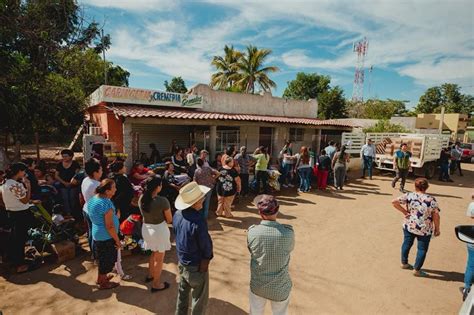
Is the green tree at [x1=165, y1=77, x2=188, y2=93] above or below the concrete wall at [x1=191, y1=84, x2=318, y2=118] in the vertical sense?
above

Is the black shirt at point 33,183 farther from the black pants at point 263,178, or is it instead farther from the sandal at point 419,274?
the sandal at point 419,274

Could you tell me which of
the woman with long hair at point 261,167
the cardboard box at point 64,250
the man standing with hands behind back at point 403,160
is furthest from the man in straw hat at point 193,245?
the man standing with hands behind back at point 403,160

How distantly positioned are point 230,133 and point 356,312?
33.3 ft

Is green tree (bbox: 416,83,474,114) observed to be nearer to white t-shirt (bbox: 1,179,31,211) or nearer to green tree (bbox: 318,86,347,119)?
green tree (bbox: 318,86,347,119)

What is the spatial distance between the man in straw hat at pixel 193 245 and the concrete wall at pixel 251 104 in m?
10.3

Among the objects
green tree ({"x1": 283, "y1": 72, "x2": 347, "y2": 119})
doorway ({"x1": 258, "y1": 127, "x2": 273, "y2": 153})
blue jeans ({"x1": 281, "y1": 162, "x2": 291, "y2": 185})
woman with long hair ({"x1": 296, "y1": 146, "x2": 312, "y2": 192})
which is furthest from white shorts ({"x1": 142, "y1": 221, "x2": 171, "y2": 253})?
green tree ({"x1": 283, "y1": 72, "x2": 347, "y2": 119})

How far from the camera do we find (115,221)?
11.8 ft

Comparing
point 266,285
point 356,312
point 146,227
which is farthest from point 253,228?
point 356,312

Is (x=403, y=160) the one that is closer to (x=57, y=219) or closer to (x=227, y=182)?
(x=227, y=182)

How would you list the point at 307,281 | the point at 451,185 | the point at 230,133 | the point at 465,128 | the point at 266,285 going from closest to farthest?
the point at 266,285 < the point at 307,281 < the point at 451,185 < the point at 230,133 < the point at 465,128

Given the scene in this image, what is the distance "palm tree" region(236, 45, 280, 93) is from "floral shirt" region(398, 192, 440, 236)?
20.6m

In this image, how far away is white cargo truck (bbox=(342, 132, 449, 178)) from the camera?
11.8 m

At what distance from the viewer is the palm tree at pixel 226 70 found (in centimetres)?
2367

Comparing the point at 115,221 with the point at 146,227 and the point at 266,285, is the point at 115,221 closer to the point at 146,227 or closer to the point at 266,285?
the point at 146,227
